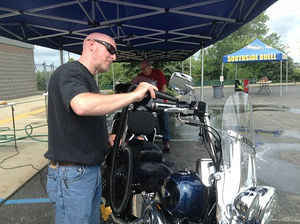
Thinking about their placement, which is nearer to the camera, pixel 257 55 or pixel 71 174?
pixel 71 174

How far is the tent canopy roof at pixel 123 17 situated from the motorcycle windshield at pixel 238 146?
2367 mm

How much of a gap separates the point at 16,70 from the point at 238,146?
1742 centimetres

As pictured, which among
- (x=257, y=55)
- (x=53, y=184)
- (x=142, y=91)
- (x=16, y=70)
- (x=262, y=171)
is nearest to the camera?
(x=142, y=91)

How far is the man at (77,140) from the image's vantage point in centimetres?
153

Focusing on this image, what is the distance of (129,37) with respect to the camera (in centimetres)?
561

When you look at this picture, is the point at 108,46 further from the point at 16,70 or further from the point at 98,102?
the point at 16,70

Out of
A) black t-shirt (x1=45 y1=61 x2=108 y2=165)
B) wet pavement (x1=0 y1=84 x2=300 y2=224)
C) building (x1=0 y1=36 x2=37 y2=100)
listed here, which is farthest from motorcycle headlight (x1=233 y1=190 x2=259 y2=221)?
building (x1=0 y1=36 x2=37 y2=100)

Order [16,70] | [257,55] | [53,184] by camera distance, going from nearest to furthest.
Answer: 1. [53,184]
2. [16,70]
3. [257,55]

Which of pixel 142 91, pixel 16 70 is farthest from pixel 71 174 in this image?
pixel 16 70

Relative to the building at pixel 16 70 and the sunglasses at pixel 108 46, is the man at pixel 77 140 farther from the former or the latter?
the building at pixel 16 70

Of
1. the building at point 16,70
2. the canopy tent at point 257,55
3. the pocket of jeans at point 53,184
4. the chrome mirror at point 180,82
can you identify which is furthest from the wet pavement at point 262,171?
the building at point 16,70

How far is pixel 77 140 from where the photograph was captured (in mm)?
1570

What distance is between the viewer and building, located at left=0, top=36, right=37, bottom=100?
575 inches

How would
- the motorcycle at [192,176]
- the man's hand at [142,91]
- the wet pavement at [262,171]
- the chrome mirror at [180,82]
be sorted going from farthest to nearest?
the wet pavement at [262,171] < the chrome mirror at [180,82] < the man's hand at [142,91] < the motorcycle at [192,176]
